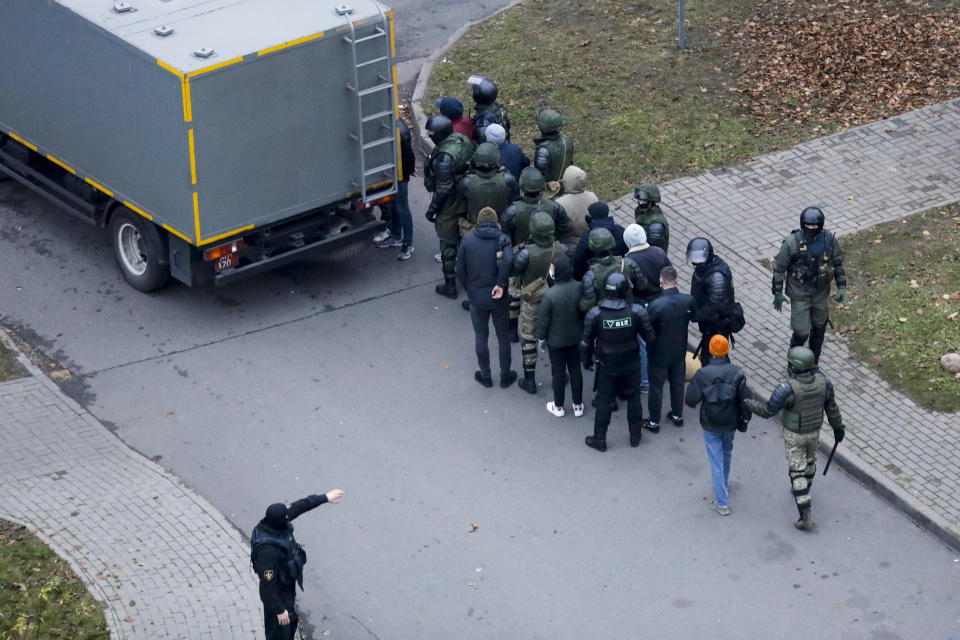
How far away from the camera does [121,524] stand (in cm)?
1137

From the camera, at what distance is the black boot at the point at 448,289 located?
14539 mm

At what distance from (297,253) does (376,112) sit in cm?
158

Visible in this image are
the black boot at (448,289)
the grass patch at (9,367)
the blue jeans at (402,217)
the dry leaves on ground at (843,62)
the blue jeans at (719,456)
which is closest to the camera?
the blue jeans at (719,456)

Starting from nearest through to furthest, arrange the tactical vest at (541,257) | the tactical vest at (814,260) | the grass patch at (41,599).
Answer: the grass patch at (41,599) < the tactical vest at (814,260) < the tactical vest at (541,257)

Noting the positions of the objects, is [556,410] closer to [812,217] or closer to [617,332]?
[617,332]

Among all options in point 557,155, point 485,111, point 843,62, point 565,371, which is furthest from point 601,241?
point 843,62

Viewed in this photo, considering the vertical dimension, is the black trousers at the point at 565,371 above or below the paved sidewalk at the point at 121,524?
above

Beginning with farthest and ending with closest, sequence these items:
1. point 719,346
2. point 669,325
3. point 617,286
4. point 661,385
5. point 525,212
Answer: point 525,212 → point 661,385 → point 669,325 → point 617,286 → point 719,346

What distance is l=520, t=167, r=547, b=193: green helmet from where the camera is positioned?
1312 centimetres

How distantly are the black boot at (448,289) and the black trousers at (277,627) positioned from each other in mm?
5341

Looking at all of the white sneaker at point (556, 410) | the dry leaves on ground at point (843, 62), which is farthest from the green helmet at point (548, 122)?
the dry leaves on ground at point (843, 62)

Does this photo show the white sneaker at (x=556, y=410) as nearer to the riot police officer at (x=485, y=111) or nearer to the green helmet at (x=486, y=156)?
the green helmet at (x=486, y=156)

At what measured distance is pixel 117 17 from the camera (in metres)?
13.2

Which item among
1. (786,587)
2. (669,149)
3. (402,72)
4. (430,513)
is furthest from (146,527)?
(402,72)
